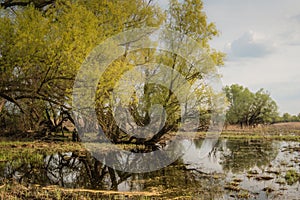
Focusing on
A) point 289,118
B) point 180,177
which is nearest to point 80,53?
point 180,177

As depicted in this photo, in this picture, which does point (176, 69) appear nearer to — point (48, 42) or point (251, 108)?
point (48, 42)

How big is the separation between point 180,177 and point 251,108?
4808cm

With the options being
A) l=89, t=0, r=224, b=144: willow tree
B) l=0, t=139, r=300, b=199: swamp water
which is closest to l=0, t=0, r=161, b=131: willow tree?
l=0, t=139, r=300, b=199: swamp water

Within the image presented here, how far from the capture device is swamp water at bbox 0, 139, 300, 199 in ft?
27.9

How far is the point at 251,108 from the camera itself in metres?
55.5

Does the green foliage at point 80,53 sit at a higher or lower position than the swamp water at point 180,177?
higher

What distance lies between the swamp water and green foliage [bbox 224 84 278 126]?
42.2 m

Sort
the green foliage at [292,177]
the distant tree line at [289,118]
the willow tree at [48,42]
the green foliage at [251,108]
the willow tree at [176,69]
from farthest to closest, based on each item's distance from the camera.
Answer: the distant tree line at [289,118] → the green foliage at [251,108] → the willow tree at [176,69] → the willow tree at [48,42] → the green foliage at [292,177]

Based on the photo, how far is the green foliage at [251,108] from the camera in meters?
54.9

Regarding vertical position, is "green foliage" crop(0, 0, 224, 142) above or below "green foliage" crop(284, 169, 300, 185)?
above

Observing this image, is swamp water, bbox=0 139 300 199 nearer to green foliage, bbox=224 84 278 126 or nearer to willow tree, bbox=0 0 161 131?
willow tree, bbox=0 0 161 131

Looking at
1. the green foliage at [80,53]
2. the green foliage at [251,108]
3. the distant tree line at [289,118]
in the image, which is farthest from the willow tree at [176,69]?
A: the distant tree line at [289,118]

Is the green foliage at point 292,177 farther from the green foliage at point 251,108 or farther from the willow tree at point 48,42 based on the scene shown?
the green foliage at point 251,108

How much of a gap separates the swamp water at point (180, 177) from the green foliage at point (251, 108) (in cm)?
4216
